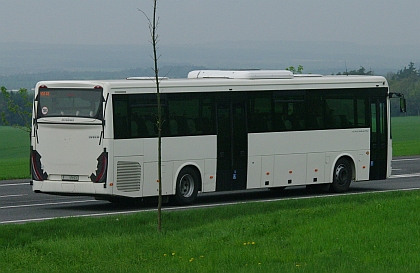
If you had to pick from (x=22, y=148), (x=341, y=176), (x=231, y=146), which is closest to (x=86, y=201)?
(x=231, y=146)

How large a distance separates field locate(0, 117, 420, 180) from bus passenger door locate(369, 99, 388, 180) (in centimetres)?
1147

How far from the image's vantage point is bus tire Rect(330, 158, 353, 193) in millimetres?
23906

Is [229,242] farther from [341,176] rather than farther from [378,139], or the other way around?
[378,139]

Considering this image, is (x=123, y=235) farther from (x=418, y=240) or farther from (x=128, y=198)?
(x=128, y=198)

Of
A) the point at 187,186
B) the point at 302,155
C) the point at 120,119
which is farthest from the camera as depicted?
the point at 302,155

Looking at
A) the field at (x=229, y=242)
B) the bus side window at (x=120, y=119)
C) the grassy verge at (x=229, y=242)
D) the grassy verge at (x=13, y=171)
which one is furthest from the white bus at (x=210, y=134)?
the grassy verge at (x=13, y=171)

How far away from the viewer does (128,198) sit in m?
21.1

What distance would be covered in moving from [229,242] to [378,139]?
12004 mm

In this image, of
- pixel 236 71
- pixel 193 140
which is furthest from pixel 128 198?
pixel 236 71

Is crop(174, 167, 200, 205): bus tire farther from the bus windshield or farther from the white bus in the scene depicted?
the bus windshield

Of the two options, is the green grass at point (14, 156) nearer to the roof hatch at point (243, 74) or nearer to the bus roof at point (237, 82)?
the roof hatch at point (243, 74)

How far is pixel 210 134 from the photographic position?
69.9 ft

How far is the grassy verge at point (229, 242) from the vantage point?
1138cm

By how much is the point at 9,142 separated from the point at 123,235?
7278cm
